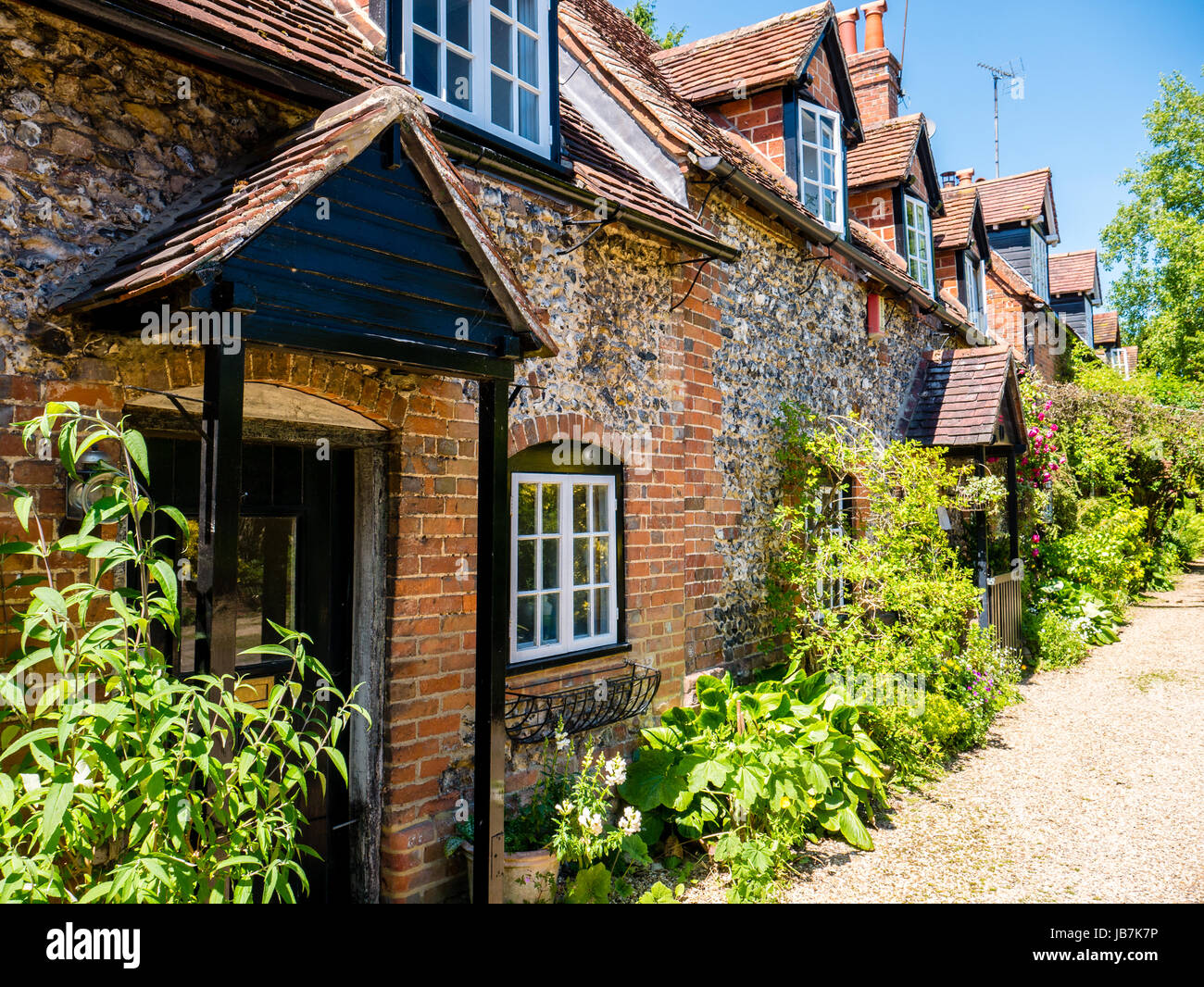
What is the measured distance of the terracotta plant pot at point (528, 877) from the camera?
13.8 ft

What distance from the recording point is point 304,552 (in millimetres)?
4242

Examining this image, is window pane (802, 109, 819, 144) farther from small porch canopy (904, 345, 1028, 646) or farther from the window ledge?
the window ledge

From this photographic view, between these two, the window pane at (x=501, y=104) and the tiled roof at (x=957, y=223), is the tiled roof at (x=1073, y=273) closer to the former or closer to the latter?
the tiled roof at (x=957, y=223)

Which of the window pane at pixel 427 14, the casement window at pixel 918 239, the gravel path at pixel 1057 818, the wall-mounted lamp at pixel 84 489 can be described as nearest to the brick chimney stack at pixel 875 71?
the casement window at pixel 918 239

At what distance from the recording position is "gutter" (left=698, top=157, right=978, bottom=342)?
664 centimetres

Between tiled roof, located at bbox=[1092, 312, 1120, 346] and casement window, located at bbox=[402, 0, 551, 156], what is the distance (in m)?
30.6

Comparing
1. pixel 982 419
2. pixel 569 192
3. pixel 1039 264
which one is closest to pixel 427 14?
pixel 569 192

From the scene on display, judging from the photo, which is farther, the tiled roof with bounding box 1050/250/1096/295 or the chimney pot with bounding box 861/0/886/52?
the tiled roof with bounding box 1050/250/1096/295

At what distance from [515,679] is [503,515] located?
4.48ft

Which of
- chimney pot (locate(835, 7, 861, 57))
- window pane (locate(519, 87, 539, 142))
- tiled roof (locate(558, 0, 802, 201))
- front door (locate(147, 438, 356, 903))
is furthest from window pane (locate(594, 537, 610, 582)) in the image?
chimney pot (locate(835, 7, 861, 57))

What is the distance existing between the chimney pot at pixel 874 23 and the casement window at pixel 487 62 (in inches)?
420

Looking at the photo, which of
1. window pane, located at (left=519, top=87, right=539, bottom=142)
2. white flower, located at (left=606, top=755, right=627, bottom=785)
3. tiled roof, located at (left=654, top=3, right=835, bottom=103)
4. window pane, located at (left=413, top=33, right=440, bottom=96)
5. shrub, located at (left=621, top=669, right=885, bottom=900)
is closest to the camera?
white flower, located at (left=606, top=755, right=627, bottom=785)

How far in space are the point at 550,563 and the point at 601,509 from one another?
638mm
